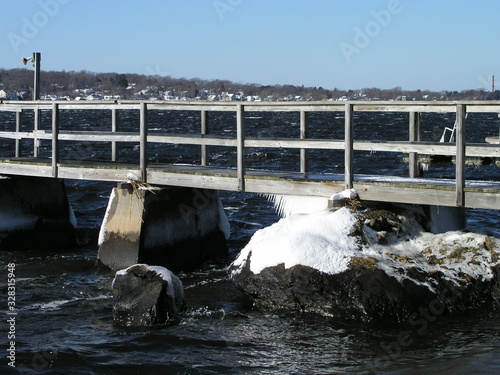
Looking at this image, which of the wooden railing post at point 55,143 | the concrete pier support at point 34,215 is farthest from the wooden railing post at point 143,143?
the concrete pier support at point 34,215

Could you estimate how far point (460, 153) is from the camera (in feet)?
30.4

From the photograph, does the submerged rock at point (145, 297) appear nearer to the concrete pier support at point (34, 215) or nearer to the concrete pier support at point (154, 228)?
the concrete pier support at point (154, 228)

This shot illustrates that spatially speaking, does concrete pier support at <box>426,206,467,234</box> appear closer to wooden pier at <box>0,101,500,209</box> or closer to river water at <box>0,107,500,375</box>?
wooden pier at <box>0,101,500,209</box>

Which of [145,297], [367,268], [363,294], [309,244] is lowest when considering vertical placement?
[145,297]

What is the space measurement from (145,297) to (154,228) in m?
2.96

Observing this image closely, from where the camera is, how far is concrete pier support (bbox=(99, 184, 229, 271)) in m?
11.9

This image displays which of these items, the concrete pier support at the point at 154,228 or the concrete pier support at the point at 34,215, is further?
the concrete pier support at the point at 34,215

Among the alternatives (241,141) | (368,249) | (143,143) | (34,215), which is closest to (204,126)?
(143,143)

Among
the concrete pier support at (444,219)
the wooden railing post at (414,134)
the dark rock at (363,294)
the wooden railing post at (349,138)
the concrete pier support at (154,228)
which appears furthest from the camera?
the concrete pier support at (154,228)

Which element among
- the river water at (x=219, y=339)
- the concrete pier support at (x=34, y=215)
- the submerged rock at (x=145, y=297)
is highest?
the concrete pier support at (x=34, y=215)

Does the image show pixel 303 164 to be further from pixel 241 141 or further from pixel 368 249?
pixel 368 249

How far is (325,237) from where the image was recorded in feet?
30.9

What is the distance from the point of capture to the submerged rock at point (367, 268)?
8.80 meters

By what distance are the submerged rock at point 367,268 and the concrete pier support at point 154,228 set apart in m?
2.46
